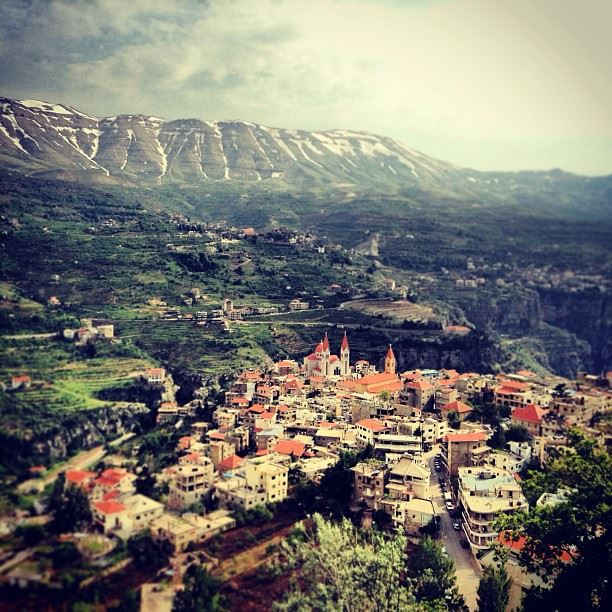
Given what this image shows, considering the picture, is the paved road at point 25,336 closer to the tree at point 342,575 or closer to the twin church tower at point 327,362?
→ the tree at point 342,575

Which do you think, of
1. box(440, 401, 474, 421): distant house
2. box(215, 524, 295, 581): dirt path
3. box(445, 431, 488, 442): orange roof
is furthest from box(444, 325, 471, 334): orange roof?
box(215, 524, 295, 581): dirt path

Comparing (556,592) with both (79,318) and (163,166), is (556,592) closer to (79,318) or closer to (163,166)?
(79,318)

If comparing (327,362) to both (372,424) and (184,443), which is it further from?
(184,443)

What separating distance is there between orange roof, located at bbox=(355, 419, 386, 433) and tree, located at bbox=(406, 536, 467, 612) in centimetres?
299

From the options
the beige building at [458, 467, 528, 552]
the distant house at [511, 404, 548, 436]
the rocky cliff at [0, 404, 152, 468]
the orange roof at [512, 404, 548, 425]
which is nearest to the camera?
the rocky cliff at [0, 404, 152, 468]

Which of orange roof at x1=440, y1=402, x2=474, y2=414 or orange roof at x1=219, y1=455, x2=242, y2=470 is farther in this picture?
orange roof at x1=440, y1=402, x2=474, y2=414

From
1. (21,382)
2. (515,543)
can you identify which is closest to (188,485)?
(21,382)

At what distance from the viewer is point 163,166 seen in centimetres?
2066

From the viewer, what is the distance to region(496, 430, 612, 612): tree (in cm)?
944

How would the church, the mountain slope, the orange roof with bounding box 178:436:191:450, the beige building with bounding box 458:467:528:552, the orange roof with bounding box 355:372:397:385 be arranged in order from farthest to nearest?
the church < the orange roof with bounding box 355:372:397:385 < the mountain slope < the beige building with bounding box 458:467:528:552 < the orange roof with bounding box 178:436:191:450

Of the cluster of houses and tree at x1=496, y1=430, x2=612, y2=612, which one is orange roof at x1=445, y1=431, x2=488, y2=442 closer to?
tree at x1=496, y1=430, x2=612, y2=612

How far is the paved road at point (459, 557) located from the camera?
32.7 feet

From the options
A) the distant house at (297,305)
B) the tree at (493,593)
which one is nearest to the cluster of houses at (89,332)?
the tree at (493,593)

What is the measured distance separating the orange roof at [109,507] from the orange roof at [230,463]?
2116 mm
